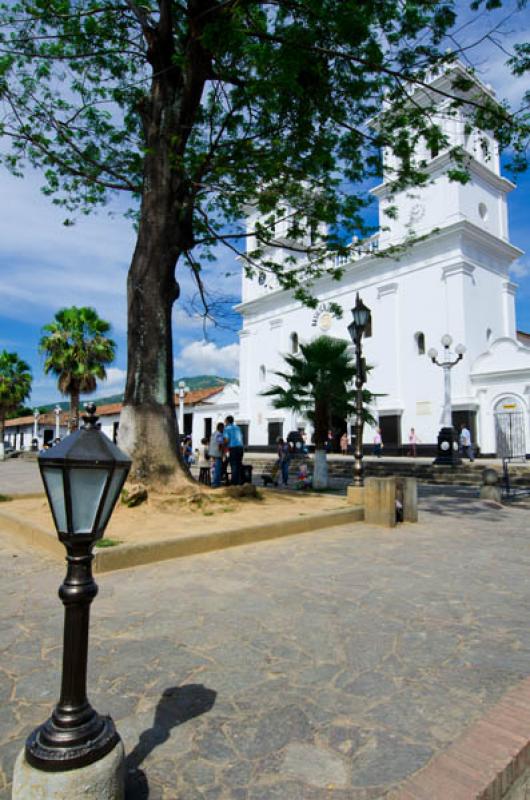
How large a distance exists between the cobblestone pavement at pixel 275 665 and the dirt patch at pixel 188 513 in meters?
0.98

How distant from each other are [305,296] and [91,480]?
30.2 ft

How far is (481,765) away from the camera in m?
1.92

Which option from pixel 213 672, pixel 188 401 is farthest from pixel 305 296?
pixel 188 401

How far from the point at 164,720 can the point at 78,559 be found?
→ 110cm

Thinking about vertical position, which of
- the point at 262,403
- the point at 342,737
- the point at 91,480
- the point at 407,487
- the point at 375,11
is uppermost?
the point at 375,11

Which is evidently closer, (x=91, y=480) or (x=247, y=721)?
(x=91, y=480)

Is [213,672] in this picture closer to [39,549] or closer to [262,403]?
[39,549]

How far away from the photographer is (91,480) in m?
1.65

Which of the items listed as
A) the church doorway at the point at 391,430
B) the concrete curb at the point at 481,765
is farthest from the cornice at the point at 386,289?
the concrete curb at the point at 481,765

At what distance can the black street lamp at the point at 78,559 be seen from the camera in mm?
1578

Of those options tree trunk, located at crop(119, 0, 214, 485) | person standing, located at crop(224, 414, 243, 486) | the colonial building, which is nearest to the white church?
the colonial building

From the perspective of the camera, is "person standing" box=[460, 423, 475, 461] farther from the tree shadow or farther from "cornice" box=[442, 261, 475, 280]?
the tree shadow

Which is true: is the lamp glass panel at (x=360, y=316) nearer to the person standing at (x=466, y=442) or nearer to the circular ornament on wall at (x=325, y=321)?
the person standing at (x=466, y=442)

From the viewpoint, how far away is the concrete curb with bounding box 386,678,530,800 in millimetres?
1785
